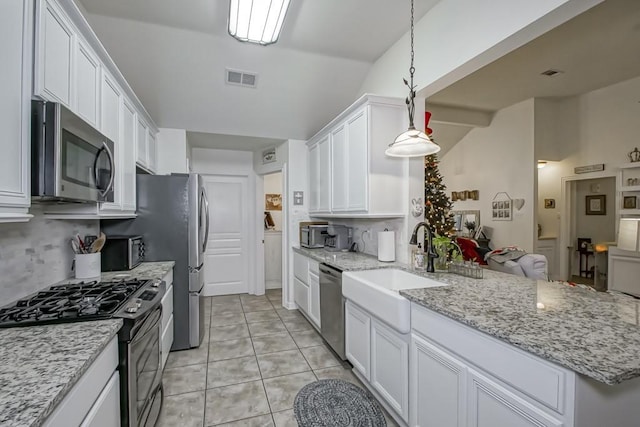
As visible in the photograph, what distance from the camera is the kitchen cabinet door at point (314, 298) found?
354 cm

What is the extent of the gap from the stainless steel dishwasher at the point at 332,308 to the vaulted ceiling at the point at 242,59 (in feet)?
7.27

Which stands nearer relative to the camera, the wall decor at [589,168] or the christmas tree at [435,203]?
the christmas tree at [435,203]

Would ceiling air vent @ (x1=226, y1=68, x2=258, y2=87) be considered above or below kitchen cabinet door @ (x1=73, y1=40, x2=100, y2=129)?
above

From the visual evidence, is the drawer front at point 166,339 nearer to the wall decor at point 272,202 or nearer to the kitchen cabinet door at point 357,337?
the kitchen cabinet door at point 357,337

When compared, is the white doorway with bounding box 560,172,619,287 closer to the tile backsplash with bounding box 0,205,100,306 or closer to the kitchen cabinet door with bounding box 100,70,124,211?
the kitchen cabinet door with bounding box 100,70,124,211

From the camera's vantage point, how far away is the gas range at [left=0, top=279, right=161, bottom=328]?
1.40 meters

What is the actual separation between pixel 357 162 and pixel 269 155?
2426mm

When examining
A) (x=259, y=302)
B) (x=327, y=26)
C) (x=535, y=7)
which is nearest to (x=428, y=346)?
(x=535, y=7)

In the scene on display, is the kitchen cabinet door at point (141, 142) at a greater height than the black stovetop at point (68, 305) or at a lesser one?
greater

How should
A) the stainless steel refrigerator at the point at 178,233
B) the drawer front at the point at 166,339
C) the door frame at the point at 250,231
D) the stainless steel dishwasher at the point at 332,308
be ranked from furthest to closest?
the door frame at the point at 250,231 < the stainless steel refrigerator at the point at 178,233 < the stainless steel dishwasher at the point at 332,308 < the drawer front at the point at 166,339

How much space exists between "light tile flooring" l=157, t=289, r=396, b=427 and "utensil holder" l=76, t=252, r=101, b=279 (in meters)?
1.13

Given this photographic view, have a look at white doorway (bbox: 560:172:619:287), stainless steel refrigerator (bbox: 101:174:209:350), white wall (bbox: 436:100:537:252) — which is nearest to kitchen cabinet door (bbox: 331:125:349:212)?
stainless steel refrigerator (bbox: 101:174:209:350)

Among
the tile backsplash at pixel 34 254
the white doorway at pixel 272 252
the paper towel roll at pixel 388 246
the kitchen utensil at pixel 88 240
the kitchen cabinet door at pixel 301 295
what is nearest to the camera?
the tile backsplash at pixel 34 254

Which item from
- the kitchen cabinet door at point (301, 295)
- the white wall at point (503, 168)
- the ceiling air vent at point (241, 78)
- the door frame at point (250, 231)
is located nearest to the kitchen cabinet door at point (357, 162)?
the ceiling air vent at point (241, 78)
